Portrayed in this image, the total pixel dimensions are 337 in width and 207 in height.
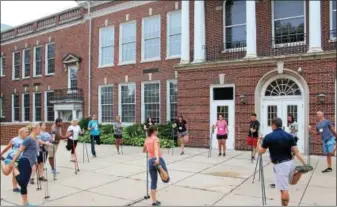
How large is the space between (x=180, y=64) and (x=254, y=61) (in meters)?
3.93

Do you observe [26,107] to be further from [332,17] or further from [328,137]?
[328,137]

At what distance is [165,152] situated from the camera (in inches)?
571

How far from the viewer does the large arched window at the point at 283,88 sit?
45.9 ft

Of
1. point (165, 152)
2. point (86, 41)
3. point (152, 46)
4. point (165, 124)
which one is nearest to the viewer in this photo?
point (165, 152)

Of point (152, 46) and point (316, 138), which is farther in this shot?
point (152, 46)

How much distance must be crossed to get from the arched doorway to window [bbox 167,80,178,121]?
576 centimetres

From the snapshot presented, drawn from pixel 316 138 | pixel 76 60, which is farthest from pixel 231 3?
pixel 76 60

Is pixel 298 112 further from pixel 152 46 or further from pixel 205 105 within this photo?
pixel 152 46

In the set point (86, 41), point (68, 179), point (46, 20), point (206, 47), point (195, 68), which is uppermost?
point (46, 20)

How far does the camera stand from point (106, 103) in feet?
73.8

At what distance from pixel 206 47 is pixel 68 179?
10.3m

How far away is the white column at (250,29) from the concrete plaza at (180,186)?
17.6 ft

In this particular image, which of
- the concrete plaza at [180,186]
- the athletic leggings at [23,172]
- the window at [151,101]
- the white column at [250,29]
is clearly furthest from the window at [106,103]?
the athletic leggings at [23,172]

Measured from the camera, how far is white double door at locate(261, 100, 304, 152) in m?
13.7
